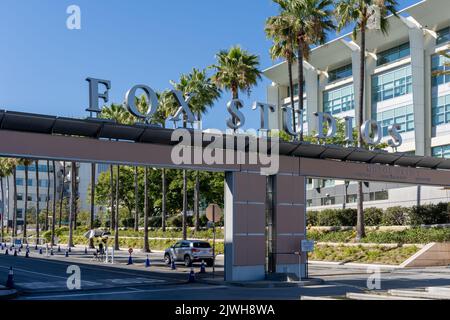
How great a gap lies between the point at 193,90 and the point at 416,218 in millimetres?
20569

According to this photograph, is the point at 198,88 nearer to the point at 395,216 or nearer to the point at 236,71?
the point at 236,71

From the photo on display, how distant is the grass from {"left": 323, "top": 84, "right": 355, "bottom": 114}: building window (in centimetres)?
3441

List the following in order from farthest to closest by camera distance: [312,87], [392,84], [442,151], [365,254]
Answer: [312,87] → [392,84] → [442,151] → [365,254]

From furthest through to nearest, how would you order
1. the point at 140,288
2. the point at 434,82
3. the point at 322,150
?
the point at 434,82
the point at 322,150
the point at 140,288

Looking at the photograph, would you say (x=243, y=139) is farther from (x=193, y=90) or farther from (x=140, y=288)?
(x=193, y=90)

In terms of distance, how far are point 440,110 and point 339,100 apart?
16.3 meters

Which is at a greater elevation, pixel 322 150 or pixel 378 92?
pixel 378 92

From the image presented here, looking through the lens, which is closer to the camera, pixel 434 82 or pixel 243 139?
pixel 243 139

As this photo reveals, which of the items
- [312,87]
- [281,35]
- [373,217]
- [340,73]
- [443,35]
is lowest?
[373,217]

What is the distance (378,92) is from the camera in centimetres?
6912

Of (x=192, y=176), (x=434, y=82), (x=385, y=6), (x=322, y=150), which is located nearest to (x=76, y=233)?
(x=192, y=176)

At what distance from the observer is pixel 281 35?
4228 centimetres

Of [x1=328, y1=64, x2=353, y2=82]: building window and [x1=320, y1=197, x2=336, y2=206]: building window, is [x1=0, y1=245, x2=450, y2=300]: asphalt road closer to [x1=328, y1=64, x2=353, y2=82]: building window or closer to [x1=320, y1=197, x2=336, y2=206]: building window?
[x1=320, y1=197, x2=336, y2=206]: building window

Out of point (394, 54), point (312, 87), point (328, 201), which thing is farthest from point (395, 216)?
point (312, 87)
